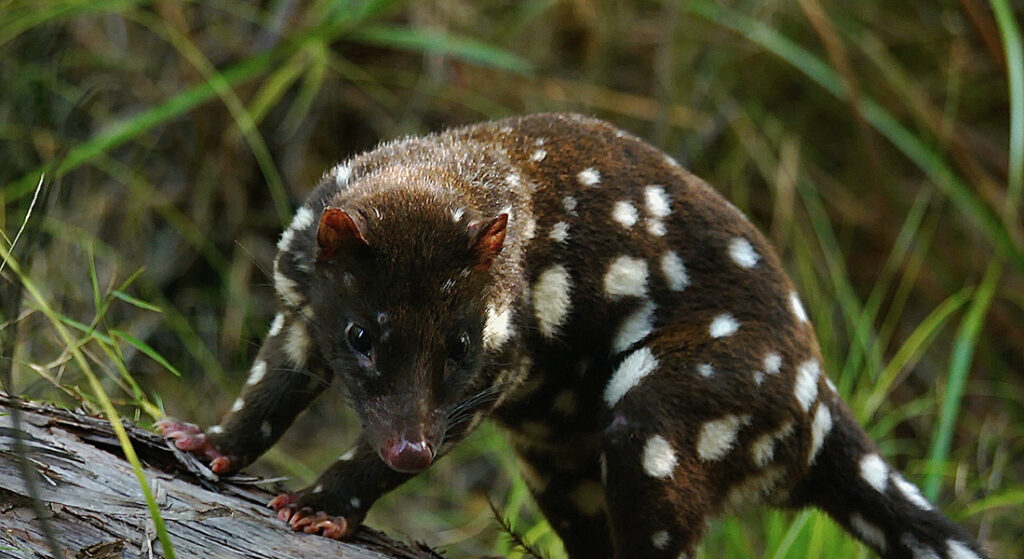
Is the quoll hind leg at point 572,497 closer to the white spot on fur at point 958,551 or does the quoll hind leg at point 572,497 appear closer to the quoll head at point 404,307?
the quoll head at point 404,307

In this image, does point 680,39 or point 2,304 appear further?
point 680,39

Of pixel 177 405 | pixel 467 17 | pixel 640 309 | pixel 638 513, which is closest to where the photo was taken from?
pixel 638 513

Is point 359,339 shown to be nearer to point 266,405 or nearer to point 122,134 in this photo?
point 266,405

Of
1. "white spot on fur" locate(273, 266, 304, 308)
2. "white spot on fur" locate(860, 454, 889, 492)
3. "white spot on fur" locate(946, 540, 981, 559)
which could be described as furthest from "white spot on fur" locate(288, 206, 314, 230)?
"white spot on fur" locate(946, 540, 981, 559)

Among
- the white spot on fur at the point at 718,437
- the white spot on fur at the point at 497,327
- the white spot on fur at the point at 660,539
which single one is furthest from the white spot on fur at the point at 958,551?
the white spot on fur at the point at 497,327

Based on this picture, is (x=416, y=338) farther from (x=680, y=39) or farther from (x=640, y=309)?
(x=680, y=39)

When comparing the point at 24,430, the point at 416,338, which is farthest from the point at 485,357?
the point at 24,430

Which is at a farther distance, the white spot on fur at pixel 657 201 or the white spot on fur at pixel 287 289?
the white spot on fur at pixel 657 201
